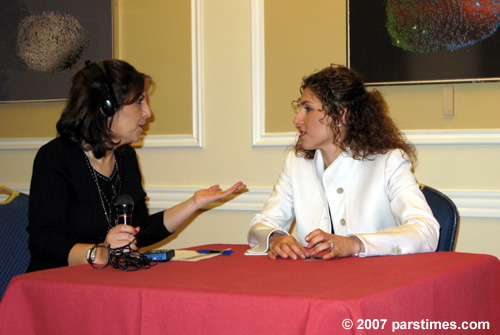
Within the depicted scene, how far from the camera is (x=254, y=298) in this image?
1251mm

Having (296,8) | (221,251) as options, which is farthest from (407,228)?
(296,8)

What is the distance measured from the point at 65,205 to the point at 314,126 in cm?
113

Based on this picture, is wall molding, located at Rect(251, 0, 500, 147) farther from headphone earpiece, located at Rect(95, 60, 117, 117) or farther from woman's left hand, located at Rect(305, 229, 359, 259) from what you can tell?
woman's left hand, located at Rect(305, 229, 359, 259)

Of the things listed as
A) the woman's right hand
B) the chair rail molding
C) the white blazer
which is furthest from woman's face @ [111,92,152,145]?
the woman's right hand

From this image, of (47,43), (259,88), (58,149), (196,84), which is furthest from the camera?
(47,43)

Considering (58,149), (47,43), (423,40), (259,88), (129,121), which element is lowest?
(58,149)

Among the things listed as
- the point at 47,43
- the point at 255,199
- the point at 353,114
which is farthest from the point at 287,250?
the point at 47,43

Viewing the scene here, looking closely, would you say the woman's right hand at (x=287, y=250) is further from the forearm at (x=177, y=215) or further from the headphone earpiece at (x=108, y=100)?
the headphone earpiece at (x=108, y=100)

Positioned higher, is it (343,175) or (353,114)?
(353,114)

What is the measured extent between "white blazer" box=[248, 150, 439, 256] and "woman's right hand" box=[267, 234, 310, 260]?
0.45 feet

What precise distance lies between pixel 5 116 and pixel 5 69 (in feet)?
1.04

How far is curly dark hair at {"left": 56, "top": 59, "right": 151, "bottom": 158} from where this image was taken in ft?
7.95

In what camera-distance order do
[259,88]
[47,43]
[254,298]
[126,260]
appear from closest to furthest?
[254,298]
[126,260]
[259,88]
[47,43]

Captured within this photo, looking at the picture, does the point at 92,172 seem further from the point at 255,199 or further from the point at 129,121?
the point at 255,199
